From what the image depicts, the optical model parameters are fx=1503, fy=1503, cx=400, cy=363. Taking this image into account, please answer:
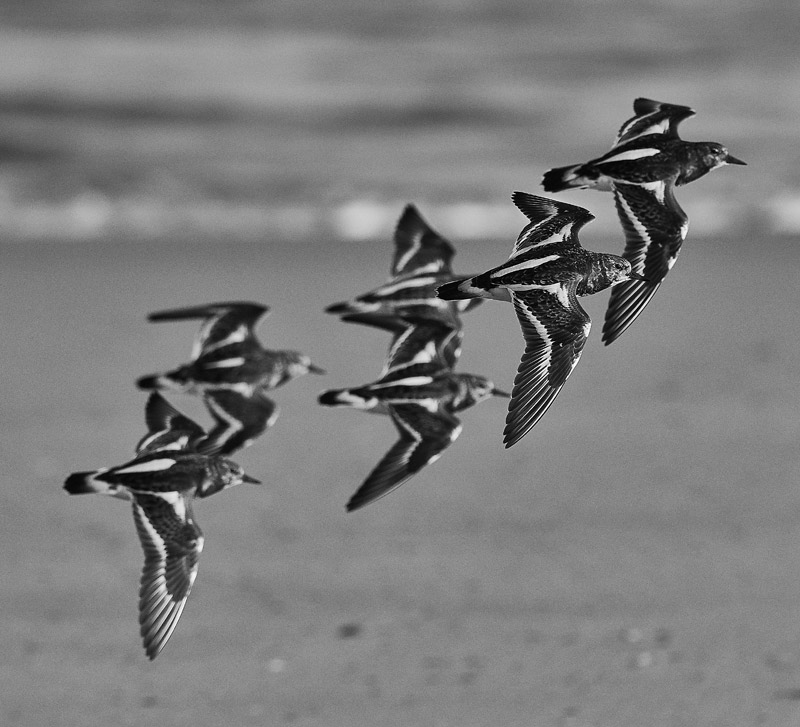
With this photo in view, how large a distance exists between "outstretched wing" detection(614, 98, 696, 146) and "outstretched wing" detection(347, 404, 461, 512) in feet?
4.49

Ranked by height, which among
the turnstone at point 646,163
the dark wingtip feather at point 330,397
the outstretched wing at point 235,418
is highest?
the turnstone at point 646,163

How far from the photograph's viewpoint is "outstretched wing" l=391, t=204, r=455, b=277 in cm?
652

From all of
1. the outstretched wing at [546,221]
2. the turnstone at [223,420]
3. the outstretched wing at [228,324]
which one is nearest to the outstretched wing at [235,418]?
the turnstone at [223,420]

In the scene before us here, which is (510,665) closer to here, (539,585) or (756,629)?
(539,585)

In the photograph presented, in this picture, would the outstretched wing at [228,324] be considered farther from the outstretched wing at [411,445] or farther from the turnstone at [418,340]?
the outstretched wing at [411,445]

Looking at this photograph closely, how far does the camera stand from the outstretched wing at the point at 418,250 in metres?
6.52

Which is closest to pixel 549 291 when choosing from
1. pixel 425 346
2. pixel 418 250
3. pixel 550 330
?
pixel 550 330

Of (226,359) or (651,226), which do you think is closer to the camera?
(651,226)

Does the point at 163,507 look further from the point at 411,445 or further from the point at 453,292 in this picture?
the point at 453,292

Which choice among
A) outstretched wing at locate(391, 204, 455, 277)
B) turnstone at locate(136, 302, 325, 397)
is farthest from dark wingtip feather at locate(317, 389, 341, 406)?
outstretched wing at locate(391, 204, 455, 277)

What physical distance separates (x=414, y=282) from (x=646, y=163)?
1.99m

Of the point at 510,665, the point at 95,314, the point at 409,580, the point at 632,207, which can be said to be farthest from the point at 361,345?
the point at 632,207

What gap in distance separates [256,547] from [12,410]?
2442mm

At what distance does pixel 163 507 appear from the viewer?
4922 millimetres
